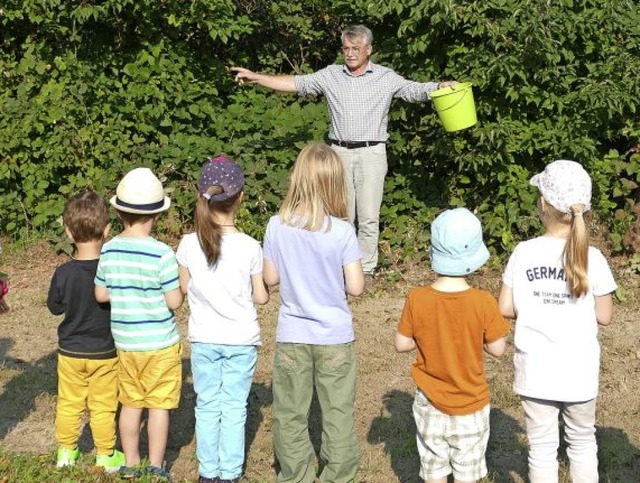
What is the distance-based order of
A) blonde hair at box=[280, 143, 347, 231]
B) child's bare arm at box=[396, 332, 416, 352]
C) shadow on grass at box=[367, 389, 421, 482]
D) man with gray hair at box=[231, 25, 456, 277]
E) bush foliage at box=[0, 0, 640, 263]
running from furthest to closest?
1. bush foliage at box=[0, 0, 640, 263]
2. man with gray hair at box=[231, 25, 456, 277]
3. shadow on grass at box=[367, 389, 421, 482]
4. blonde hair at box=[280, 143, 347, 231]
5. child's bare arm at box=[396, 332, 416, 352]

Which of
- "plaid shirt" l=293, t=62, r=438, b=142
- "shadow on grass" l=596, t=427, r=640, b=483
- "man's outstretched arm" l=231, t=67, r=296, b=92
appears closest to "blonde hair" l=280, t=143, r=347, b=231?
"shadow on grass" l=596, t=427, r=640, b=483

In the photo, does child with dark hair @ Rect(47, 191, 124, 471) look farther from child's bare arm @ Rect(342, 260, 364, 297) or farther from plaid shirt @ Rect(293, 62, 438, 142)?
plaid shirt @ Rect(293, 62, 438, 142)

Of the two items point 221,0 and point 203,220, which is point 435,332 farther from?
point 221,0

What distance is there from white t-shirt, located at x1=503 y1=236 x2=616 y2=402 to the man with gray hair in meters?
3.48

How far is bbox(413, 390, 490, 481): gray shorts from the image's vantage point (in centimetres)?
412

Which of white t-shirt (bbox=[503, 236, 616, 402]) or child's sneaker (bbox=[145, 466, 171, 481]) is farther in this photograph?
child's sneaker (bbox=[145, 466, 171, 481])

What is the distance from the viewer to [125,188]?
15.3 ft

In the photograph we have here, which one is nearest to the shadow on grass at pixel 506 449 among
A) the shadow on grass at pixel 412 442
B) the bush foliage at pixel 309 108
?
the shadow on grass at pixel 412 442

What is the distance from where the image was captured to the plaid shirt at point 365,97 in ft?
24.9

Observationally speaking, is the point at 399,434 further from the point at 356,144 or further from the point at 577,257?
the point at 356,144

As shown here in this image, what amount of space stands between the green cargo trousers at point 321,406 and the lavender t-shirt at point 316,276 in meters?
0.07

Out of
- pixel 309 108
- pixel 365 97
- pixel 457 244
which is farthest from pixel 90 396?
pixel 309 108

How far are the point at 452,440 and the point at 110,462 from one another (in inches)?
64.7

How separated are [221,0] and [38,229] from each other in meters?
2.49
